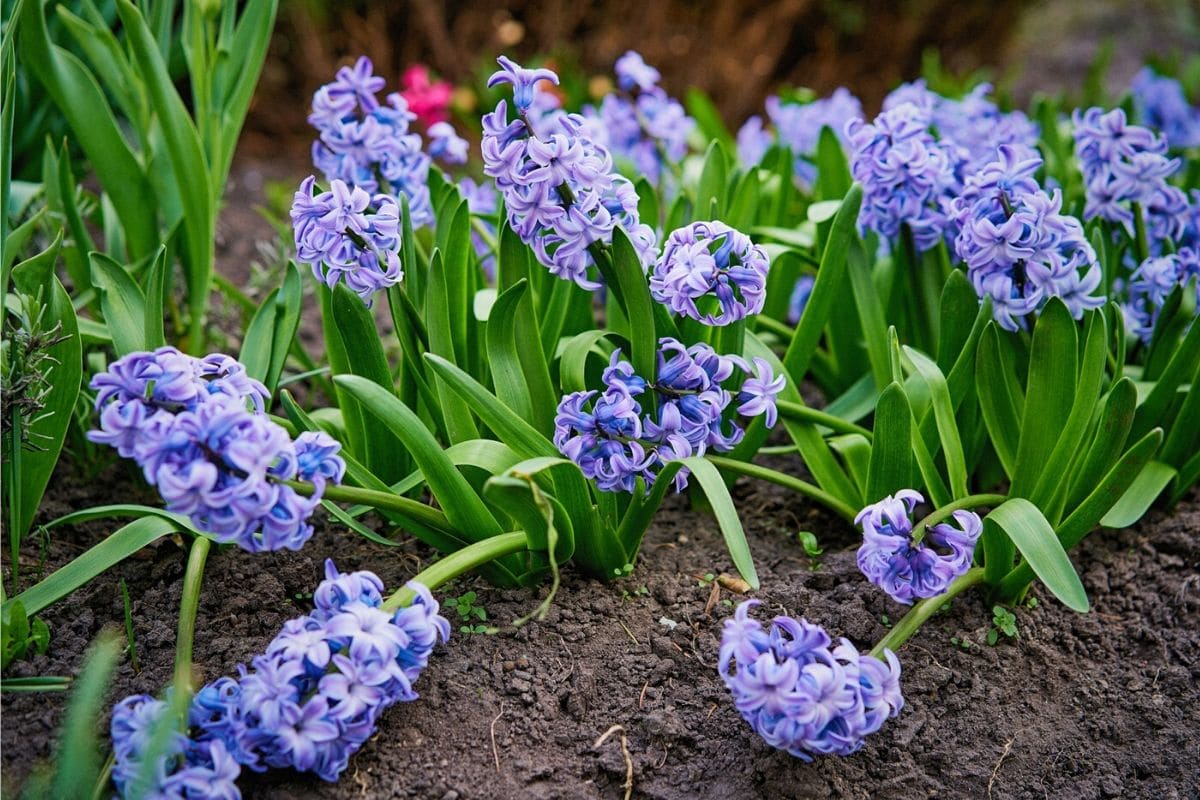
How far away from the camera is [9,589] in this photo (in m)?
1.79

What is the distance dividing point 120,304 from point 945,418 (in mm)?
1419

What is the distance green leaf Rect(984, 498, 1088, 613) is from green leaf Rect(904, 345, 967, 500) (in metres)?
0.17

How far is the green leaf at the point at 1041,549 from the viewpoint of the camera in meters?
1.60

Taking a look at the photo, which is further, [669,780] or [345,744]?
[669,780]

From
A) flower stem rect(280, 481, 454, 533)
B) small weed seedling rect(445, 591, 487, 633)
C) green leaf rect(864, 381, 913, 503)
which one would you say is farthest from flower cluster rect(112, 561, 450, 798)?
green leaf rect(864, 381, 913, 503)

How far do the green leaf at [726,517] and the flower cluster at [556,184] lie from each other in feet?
1.13

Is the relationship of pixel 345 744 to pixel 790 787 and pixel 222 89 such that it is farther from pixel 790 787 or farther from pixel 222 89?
pixel 222 89

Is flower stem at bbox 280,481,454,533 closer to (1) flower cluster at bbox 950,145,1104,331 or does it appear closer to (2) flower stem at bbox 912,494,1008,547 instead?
(2) flower stem at bbox 912,494,1008,547

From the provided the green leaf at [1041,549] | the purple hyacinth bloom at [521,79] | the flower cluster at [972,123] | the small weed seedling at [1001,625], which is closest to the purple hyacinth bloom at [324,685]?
the purple hyacinth bloom at [521,79]

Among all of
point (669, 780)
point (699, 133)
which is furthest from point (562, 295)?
point (699, 133)

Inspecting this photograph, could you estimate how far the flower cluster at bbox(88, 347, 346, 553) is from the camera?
1.28 metres

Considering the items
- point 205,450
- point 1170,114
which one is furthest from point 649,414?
point 1170,114

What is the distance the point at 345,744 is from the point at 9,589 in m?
0.72

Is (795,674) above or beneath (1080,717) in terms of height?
above
